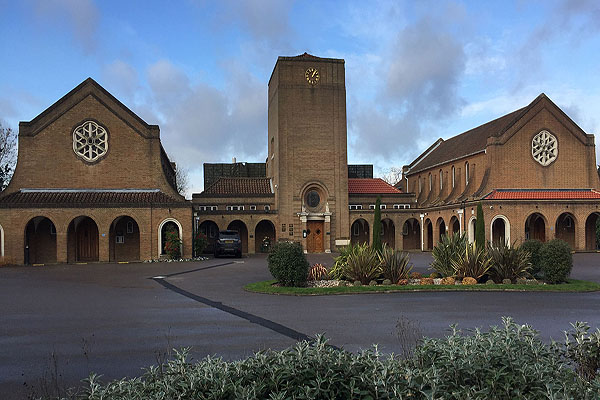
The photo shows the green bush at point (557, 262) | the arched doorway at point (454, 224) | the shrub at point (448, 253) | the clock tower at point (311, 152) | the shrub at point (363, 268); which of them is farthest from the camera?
the clock tower at point (311, 152)

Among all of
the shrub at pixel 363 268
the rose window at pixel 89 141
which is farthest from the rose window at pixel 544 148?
the rose window at pixel 89 141

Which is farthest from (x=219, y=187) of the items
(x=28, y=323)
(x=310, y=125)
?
(x=28, y=323)

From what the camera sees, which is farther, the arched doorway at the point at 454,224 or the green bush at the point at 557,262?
the arched doorway at the point at 454,224

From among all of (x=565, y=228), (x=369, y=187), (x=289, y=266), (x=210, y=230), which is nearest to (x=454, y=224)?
(x=565, y=228)

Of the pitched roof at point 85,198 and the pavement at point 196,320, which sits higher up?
the pitched roof at point 85,198

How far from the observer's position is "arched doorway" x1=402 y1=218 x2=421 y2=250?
52.1 m

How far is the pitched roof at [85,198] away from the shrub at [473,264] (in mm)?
21652

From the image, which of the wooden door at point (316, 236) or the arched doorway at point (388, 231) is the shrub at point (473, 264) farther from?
the arched doorway at point (388, 231)

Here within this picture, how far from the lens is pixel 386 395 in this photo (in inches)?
174

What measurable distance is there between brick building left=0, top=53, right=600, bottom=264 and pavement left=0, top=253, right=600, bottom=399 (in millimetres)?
16540

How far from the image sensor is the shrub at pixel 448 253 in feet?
65.6

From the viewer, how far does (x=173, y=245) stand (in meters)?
35.2

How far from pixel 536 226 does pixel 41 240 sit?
37.0 m

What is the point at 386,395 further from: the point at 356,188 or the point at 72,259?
the point at 356,188
